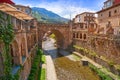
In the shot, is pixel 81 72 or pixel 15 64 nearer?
pixel 15 64

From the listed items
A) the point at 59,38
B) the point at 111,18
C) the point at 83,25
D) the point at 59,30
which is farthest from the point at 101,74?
the point at 83,25

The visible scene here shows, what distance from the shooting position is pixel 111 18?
42125mm

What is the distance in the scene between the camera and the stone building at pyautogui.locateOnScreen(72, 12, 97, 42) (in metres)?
53.2

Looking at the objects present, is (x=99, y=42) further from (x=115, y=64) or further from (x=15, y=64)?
(x=15, y=64)

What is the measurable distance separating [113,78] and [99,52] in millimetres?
12400

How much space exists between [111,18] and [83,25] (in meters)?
23.0

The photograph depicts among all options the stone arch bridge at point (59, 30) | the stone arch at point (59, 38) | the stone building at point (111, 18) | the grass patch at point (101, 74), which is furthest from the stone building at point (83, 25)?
the grass patch at point (101, 74)

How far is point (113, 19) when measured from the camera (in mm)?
41188

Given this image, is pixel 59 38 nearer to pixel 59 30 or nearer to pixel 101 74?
pixel 59 30

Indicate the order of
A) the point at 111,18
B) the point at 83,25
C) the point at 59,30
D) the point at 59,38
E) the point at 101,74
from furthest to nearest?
the point at 83,25
the point at 59,38
the point at 59,30
the point at 111,18
the point at 101,74

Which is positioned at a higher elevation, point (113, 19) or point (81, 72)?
point (113, 19)

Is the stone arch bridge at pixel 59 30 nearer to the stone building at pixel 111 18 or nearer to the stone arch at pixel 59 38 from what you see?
the stone arch at pixel 59 38

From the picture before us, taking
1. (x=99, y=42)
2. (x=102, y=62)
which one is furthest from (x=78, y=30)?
(x=102, y=62)

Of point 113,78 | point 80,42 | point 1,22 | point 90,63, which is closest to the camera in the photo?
point 1,22
